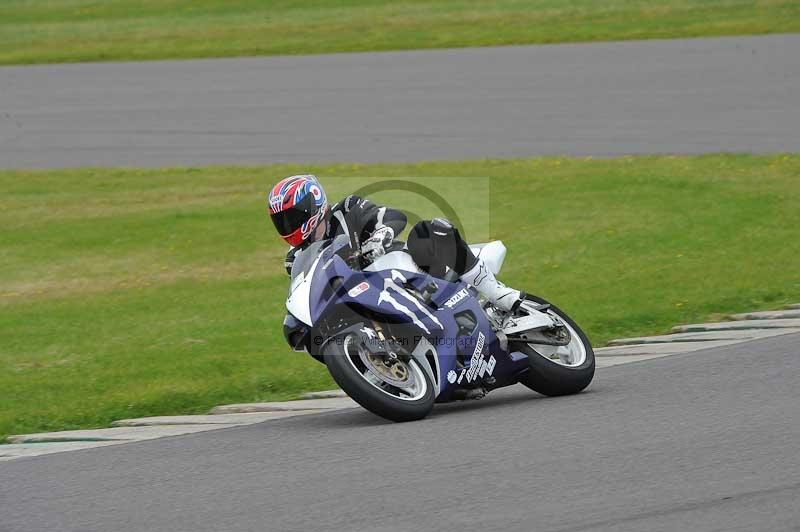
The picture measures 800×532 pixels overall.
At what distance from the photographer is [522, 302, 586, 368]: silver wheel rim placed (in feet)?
24.6

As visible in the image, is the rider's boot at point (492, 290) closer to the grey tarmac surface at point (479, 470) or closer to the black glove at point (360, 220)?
the grey tarmac surface at point (479, 470)

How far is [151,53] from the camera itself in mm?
32469

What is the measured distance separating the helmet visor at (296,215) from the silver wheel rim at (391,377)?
0.72 meters

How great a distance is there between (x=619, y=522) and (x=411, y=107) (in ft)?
53.9

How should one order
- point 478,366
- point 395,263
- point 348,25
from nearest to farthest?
point 395,263, point 478,366, point 348,25

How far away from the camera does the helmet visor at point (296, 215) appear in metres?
6.99

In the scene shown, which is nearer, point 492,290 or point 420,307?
point 420,307

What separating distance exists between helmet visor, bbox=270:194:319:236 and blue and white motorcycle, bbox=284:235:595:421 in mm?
160

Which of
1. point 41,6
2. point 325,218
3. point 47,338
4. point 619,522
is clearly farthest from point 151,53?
point 619,522

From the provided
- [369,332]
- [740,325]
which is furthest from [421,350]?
[740,325]

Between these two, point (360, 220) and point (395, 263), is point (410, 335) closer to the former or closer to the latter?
point (395, 263)

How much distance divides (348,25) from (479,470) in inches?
1194

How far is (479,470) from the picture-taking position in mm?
5844

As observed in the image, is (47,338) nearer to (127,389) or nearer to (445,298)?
(127,389)
